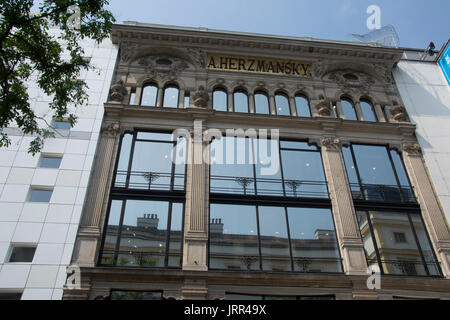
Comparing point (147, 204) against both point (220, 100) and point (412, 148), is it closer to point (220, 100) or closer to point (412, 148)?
point (220, 100)

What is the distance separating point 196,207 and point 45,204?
6.09 metres

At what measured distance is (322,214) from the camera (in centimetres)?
1609

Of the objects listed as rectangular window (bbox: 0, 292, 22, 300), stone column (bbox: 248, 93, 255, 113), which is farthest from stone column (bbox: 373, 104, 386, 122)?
rectangular window (bbox: 0, 292, 22, 300)

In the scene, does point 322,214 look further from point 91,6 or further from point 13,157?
point 13,157

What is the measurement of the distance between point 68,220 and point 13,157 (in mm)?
4251

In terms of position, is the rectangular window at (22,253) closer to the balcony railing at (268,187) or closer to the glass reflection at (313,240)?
the balcony railing at (268,187)

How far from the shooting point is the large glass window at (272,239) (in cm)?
1439

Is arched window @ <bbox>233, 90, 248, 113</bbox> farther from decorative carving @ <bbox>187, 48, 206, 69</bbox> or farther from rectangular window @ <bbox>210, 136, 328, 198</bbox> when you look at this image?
decorative carving @ <bbox>187, 48, 206, 69</bbox>

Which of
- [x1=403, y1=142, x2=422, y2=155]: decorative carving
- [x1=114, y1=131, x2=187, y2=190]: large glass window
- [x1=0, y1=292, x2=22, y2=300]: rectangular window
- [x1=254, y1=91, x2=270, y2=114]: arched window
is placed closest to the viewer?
[x1=0, y1=292, x2=22, y2=300]: rectangular window

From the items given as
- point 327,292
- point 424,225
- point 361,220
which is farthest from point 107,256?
point 424,225

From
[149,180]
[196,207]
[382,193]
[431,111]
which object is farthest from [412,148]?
[149,180]

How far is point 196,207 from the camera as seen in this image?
15250mm

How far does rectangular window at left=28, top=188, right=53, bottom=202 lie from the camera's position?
14.8 m

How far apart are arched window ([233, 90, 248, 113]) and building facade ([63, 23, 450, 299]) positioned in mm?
Result: 79
